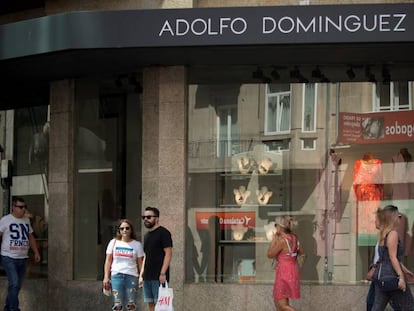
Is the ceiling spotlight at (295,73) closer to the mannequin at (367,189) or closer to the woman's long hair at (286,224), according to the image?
the mannequin at (367,189)

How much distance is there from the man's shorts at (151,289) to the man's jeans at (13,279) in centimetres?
264

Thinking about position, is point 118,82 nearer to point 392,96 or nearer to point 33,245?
point 33,245

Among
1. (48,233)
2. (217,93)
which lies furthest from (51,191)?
Result: (217,93)

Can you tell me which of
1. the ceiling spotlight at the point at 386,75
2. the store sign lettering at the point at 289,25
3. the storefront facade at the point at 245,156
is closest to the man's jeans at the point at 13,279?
the storefront facade at the point at 245,156

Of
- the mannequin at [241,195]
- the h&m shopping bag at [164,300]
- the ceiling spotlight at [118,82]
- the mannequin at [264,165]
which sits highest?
the ceiling spotlight at [118,82]

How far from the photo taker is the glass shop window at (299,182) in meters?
13.6

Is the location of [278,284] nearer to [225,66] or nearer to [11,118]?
[225,66]

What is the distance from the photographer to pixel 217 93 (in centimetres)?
1407

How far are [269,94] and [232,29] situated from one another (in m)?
1.86

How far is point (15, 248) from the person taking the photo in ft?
45.3

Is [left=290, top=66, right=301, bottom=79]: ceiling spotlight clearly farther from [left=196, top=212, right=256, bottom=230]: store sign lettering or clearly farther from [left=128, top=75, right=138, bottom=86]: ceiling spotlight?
[left=128, top=75, right=138, bottom=86]: ceiling spotlight

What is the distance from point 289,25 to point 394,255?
11.5 feet

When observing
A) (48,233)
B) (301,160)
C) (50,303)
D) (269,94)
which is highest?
(269,94)

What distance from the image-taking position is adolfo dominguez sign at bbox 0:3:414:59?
1203cm
